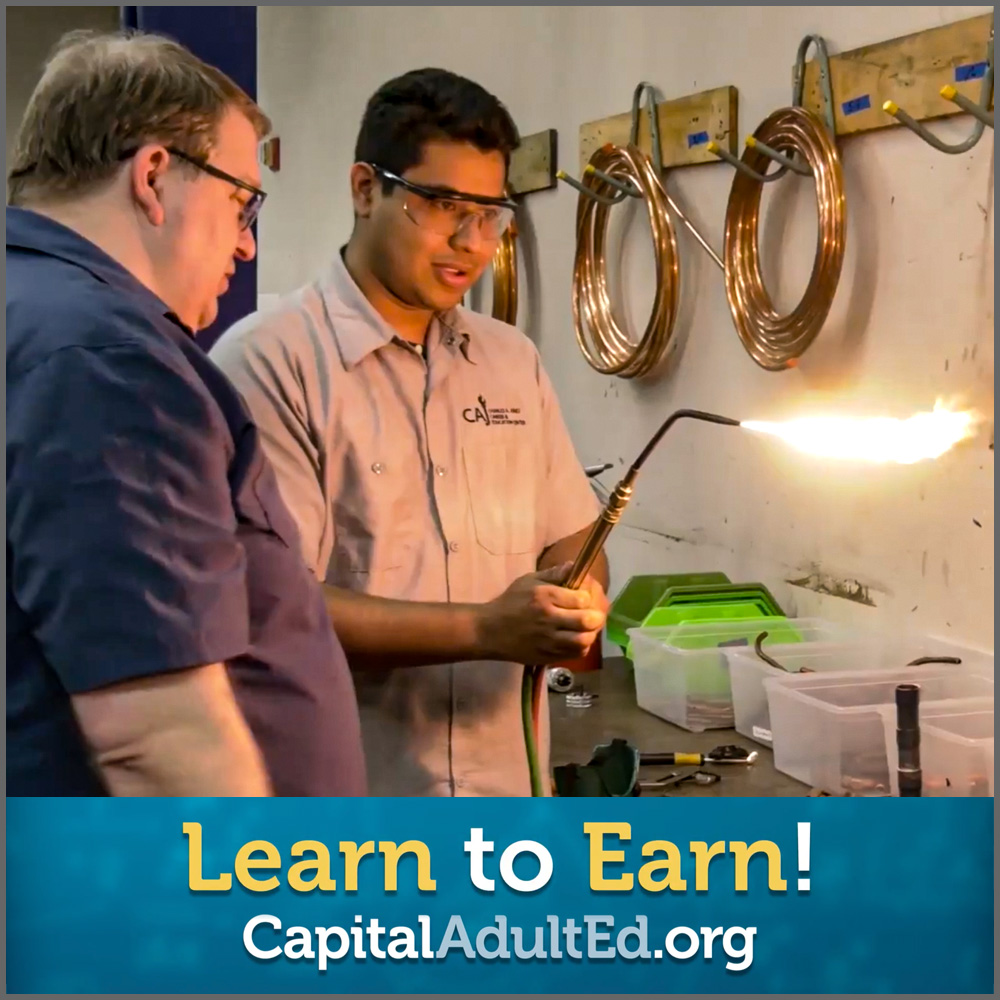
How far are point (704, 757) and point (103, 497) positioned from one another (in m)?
0.88

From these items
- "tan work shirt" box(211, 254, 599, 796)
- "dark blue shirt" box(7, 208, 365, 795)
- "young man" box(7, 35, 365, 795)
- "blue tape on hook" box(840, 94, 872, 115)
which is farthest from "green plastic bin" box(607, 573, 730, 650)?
"dark blue shirt" box(7, 208, 365, 795)

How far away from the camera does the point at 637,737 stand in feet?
5.28

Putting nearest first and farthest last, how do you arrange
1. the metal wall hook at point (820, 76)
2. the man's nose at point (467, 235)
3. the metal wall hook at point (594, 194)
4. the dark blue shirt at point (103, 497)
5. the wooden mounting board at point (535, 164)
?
the dark blue shirt at point (103, 497)
the man's nose at point (467, 235)
the metal wall hook at point (820, 76)
the metal wall hook at point (594, 194)
the wooden mounting board at point (535, 164)

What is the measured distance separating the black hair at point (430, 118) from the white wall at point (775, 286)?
0.53m

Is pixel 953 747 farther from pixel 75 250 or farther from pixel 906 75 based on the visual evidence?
pixel 75 250

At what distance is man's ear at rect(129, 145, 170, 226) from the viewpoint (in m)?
0.91

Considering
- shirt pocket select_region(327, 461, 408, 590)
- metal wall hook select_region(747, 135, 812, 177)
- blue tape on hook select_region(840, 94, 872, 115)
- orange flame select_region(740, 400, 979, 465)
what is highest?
blue tape on hook select_region(840, 94, 872, 115)

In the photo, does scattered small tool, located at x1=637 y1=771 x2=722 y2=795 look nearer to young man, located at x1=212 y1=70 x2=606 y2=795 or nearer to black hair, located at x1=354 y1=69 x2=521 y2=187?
young man, located at x1=212 y1=70 x2=606 y2=795

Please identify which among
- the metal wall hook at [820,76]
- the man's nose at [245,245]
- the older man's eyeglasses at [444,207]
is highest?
the metal wall hook at [820,76]

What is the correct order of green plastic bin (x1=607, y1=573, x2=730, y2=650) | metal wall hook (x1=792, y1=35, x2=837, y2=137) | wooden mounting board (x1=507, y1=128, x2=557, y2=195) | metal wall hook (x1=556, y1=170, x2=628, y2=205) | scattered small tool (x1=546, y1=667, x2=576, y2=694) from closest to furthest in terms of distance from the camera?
metal wall hook (x1=792, y1=35, x2=837, y2=137) < scattered small tool (x1=546, y1=667, x2=576, y2=694) < green plastic bin (x1=607, y1=573, x2=730, y2=650) < metal wall hook (x1=556, y1=170, x2=628, y2=205) < wooden mounting board (x1=507, y1=128, x2=557, y2=195)

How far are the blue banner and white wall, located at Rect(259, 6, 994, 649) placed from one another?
1.50 feet

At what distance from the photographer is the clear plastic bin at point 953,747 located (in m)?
1.20

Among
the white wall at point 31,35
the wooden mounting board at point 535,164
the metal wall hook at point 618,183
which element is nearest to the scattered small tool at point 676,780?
the white wall at point 31,35

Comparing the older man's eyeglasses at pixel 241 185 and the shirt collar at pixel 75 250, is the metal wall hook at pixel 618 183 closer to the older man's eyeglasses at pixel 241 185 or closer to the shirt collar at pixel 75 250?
the older man's eyeglasses at pixel 241 185
